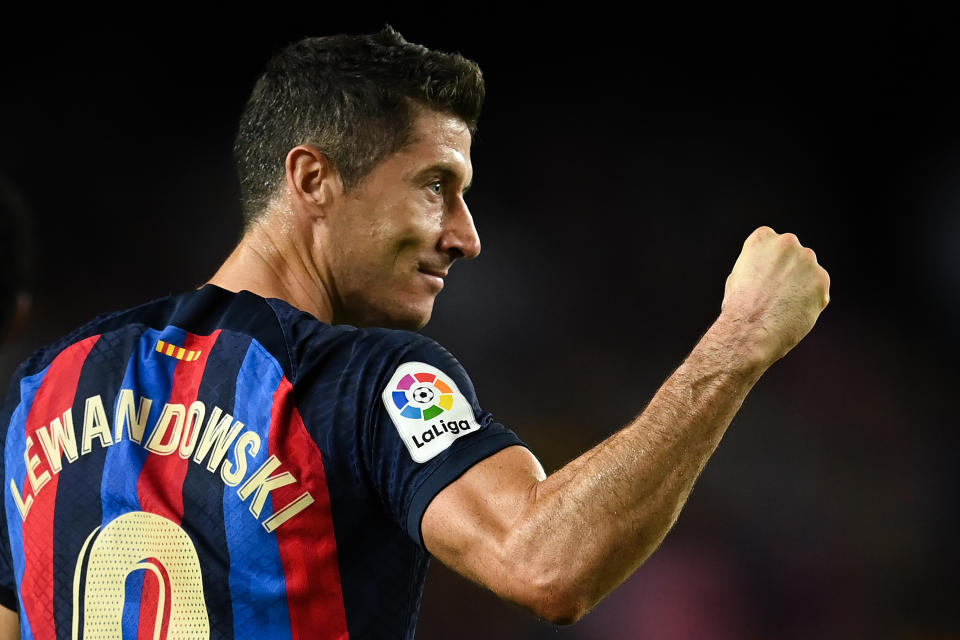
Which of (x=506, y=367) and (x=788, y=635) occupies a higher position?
(x=506, y=367)

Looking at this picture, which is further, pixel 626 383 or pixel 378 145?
pixel 626 383

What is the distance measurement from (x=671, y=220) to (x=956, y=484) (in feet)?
6.16

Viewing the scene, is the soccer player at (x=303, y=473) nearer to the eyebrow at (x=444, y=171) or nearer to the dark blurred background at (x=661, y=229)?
the eyebrow at (x=444, y=171)

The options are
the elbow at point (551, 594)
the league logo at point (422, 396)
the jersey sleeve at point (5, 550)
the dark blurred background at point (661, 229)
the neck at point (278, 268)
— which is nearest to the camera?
the elbow at point (551, 594)

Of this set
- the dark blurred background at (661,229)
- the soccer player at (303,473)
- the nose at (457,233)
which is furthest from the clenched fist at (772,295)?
the dark blurred background at (661,229)

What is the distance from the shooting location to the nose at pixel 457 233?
1.53 m

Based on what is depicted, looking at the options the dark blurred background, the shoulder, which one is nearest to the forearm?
the shoulder

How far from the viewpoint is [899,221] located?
207 inches

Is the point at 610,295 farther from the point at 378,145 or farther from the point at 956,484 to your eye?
the point at 378,145

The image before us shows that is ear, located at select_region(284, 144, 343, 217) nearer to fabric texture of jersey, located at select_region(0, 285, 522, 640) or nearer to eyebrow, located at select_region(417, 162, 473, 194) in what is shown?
eyebrow, located at select_region(417, 162, 473, 194)

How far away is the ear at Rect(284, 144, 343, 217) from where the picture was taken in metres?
1.49

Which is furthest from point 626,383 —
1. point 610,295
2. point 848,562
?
point 848,562

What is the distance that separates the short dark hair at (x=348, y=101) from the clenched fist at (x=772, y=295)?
55 cm

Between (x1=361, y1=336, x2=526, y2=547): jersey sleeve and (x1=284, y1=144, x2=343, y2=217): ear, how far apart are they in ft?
1.52
